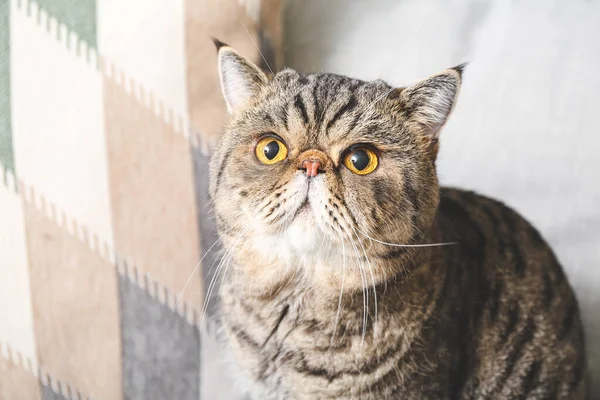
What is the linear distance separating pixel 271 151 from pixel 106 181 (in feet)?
1.15

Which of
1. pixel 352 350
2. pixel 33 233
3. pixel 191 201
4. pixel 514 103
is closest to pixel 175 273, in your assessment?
pixel 191 201

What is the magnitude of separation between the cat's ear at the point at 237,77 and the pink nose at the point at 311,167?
19 cm

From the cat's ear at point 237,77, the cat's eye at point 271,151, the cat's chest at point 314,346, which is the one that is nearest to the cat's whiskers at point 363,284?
the cat's chest at point 314,346

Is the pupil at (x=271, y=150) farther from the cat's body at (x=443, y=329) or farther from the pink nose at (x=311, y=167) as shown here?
the cat's body at (x=443, y=329)

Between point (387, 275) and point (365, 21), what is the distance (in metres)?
0.54

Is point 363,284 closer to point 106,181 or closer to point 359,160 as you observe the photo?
point 359,160

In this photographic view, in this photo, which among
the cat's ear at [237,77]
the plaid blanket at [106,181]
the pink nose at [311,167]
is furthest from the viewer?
the plaid blanket at [106,181]

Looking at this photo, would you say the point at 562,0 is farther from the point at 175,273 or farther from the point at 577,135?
the point at 175,273

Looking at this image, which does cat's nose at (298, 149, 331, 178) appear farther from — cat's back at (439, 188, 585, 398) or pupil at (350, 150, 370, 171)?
cat's back at (439, 188, 585, 398)

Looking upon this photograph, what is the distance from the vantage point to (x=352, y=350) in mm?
816

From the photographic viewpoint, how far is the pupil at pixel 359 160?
30.1 inches

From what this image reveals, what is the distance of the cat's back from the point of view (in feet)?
2.91

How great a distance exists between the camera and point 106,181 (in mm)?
976

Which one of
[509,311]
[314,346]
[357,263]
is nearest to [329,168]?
[357,263]
